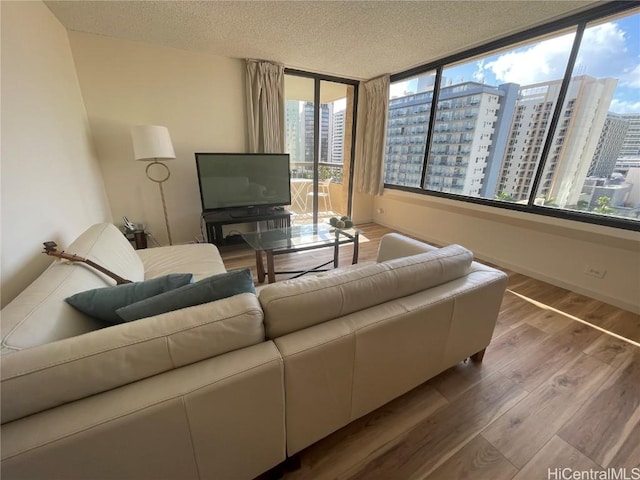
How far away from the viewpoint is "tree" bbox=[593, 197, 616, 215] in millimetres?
2182

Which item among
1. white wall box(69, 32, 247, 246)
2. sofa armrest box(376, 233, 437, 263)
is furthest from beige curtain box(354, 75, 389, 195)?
sofa armrest box(376, 233, 437, 263)

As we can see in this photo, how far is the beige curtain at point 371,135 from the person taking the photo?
3.86 m

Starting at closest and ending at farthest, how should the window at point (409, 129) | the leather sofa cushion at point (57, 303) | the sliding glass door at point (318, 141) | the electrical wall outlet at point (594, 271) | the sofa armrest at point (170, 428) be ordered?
the sofa armrest at point (170, 428), the leather sofa cushion at point (57, 303), the electrical wall outlet at point (594, 271), the window at point (409, 129), the sliding glass door at point (318, 141)

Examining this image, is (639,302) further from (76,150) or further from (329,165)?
(76,150)

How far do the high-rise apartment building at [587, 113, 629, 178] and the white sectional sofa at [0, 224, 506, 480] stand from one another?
1891mm

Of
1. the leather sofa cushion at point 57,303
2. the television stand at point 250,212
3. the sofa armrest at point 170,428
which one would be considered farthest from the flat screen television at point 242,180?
the sofa armrest at point 170,428

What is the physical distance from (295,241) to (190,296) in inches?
62.2

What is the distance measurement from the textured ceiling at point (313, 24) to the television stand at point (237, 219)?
1.81 m

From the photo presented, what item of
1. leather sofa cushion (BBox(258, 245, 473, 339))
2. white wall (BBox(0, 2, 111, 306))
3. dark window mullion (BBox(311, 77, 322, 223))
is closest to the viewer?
leather sofa cushion (BBox(258, 245, 473, 339))

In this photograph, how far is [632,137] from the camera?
2.00 metres

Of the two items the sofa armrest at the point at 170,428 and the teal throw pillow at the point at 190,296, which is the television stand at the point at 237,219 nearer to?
the teal throw pillow at the point at 190,296

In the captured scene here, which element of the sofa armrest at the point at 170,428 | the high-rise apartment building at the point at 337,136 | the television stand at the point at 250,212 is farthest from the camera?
the high-rise apartment building at the point at 337,136

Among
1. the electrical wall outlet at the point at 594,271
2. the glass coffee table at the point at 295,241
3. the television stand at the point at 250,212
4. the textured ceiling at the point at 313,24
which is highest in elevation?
the textured ceiling at the point at 313,24

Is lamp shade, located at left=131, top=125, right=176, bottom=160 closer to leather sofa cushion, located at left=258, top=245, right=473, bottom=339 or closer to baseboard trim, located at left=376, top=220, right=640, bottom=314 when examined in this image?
leather sofa cushion, located at left=258, top=245, right=473, bottom=339
